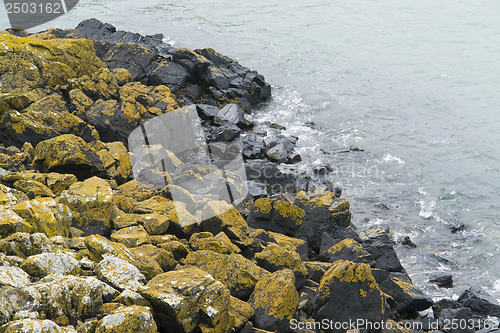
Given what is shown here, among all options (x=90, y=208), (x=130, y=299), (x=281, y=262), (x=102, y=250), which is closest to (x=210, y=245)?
(x=281, y=262)

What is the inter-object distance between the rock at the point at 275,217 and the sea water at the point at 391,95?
315 cm

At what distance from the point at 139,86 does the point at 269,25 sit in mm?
19121

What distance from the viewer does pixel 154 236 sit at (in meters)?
6.71

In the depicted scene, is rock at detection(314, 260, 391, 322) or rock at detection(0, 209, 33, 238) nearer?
rock at detection(0, 209, 33, 238)

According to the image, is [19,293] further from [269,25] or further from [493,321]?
[269,25]

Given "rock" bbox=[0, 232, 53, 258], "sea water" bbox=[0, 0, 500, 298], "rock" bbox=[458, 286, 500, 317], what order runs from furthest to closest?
"sea water" bbox=[0, 0, 500, 298] → "rock" bbox=[458, 286, 500, 317] → "rock" bbox=[0, 232, 53, 258]

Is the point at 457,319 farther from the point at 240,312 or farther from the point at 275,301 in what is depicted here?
the point at 240,312

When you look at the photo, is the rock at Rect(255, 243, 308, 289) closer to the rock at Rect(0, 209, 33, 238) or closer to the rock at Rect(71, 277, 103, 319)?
the rock at Rect(71, 277, 103, 319)

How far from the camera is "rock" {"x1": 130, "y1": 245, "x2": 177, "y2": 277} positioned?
572 cm

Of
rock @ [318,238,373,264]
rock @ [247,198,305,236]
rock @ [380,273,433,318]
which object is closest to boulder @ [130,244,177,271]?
rock @ [247,198,305,236]

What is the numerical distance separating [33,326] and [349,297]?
14.3 feet

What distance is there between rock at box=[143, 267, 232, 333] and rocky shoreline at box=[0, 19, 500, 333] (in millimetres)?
16

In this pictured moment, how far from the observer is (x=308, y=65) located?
952 inches

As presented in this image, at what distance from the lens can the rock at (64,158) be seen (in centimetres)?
866
